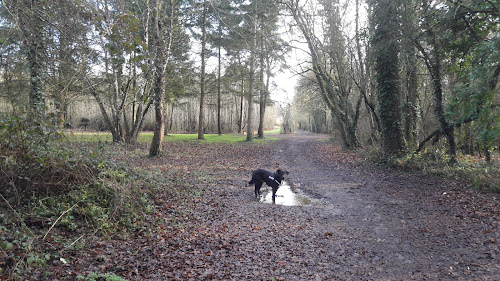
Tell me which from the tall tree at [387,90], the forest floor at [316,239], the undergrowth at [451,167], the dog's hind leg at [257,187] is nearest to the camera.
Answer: the forest floor at [316,239]

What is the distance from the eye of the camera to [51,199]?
5051 millimetres

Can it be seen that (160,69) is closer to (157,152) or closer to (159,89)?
(159,89)

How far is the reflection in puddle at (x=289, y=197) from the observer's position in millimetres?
8266

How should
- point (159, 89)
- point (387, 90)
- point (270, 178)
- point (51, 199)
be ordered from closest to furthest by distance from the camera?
point (51, 199), point (270, 178), point (387, 90), point (159, 89)

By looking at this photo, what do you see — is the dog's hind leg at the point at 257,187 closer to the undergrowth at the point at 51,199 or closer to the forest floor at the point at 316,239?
the forest floor at the point at 316,239

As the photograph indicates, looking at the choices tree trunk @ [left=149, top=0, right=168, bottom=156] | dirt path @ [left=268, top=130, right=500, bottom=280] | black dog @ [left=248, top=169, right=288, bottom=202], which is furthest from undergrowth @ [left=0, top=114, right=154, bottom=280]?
tree trunk @ [left=149, top=0, right=168, bottom=156]

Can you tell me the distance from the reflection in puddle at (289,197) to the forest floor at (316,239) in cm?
22

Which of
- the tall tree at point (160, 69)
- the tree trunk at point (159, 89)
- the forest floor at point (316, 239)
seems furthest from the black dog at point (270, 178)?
the tall tree at point (160, 69)

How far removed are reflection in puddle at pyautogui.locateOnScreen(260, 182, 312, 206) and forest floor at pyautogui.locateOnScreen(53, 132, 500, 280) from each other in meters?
0.22

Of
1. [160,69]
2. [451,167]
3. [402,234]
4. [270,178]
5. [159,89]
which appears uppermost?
[160,69]

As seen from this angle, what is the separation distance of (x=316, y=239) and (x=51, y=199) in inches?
198

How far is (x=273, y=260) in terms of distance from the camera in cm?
465

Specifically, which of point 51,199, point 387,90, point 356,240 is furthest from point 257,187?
point 387,90

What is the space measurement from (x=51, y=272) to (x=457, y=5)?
41.5 ft
